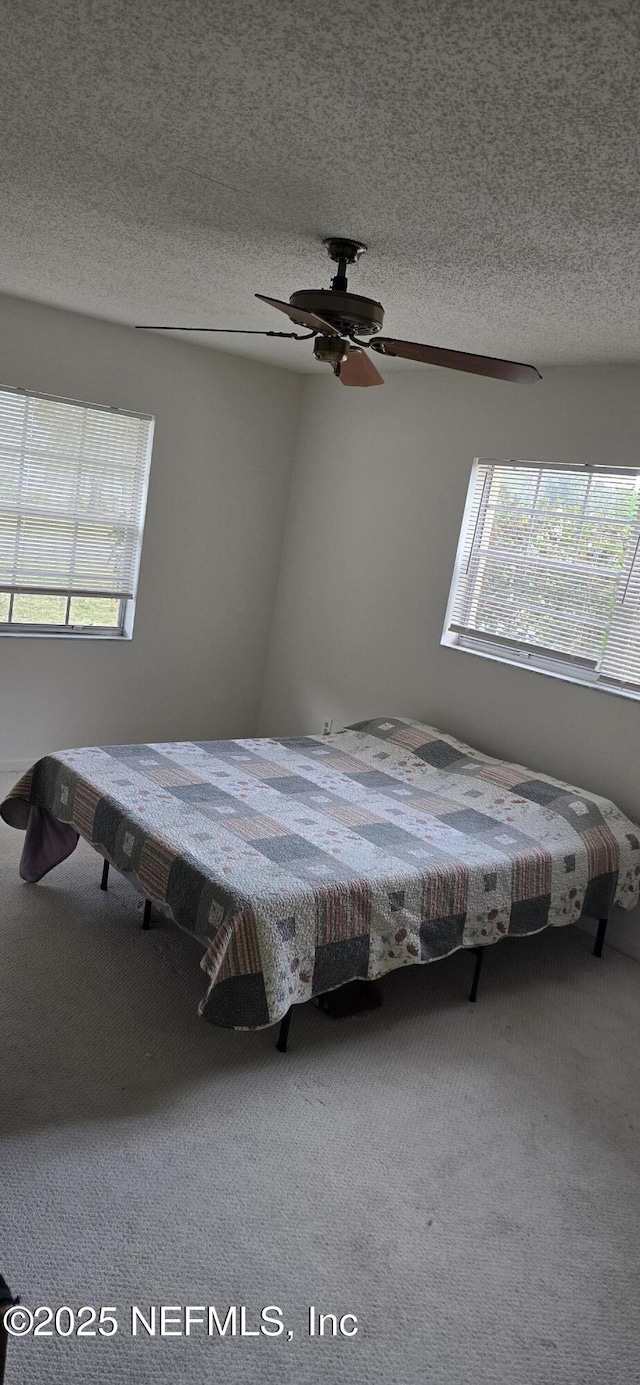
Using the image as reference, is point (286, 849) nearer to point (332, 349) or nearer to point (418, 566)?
point (332, 349)

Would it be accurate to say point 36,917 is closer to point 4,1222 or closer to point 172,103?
point 4,1222

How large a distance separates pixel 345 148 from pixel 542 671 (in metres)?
2.51

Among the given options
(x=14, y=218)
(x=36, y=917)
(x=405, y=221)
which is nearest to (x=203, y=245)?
(x=14, y=218)

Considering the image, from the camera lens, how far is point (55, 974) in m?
2.82

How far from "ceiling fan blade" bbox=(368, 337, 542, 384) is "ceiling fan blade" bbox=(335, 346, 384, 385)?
277 mm

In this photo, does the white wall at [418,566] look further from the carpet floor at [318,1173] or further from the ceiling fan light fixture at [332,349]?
the ceiling fan light fixture at [332,349]

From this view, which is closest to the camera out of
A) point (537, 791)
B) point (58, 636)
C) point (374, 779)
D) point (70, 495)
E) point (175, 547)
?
point (537, 791)

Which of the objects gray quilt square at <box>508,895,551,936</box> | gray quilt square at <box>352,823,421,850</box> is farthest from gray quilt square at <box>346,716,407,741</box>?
gray quilt square at <box>508,895,551,936</box>

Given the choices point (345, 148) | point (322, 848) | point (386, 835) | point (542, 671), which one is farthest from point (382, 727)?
point (345, 148)

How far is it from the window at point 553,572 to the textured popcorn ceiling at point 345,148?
0.73m

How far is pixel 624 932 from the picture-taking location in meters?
3.61

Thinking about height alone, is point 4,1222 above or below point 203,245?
below

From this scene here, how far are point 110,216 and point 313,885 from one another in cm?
211

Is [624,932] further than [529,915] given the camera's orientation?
Yes
